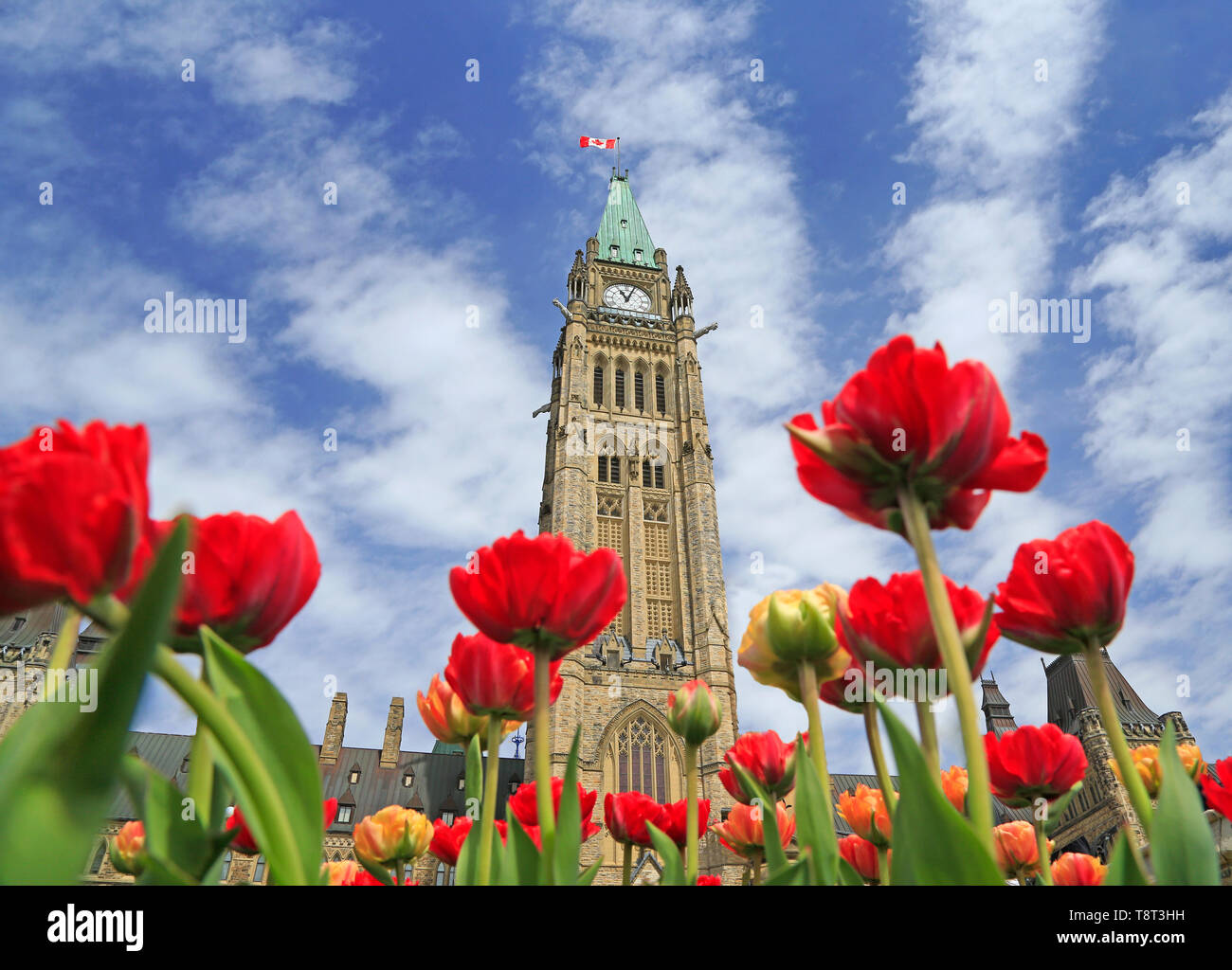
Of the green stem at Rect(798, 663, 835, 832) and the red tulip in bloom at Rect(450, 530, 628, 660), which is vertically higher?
the red tulip in bloom at Rect(450, 530, 628, 660)

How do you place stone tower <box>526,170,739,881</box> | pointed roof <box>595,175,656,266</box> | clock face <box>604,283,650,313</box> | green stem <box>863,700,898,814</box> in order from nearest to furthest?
green stem <box>863,700,898,814</box> → stone tower <box>526,170,739,881</box> → clock face <box>604,283,650,313</box> → pointed roof <box>595,175,656,266</box>

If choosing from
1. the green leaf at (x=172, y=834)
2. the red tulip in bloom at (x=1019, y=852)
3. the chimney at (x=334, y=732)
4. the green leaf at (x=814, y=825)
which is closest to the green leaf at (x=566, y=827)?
the green leaf at (x=814, y=825)

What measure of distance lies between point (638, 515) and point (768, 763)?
3241cm

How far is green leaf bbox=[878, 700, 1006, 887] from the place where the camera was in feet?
2.88

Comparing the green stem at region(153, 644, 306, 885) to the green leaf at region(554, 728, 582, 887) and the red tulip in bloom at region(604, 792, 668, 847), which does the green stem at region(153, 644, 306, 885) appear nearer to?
the green leaf at region(554, 728, 582, 887)

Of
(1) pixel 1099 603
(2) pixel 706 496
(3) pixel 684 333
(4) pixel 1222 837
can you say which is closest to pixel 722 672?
(2) pixel 706 496

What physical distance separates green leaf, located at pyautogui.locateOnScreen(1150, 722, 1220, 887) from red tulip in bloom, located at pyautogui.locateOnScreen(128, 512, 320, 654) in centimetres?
130

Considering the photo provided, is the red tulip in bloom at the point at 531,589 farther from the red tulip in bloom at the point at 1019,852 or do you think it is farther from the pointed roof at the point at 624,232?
the pointed roof at the point at 624,232

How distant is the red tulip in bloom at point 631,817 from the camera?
225 centimetres

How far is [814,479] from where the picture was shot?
129 centimetres

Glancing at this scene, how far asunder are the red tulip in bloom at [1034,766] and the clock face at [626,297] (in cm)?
4390

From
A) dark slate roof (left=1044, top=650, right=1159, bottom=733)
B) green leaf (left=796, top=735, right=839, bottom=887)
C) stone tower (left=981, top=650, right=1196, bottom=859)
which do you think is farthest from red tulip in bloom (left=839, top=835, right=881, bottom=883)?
dark slate roof (left=1044, top=650, right=1159, bottom=733)

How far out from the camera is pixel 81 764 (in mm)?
632
